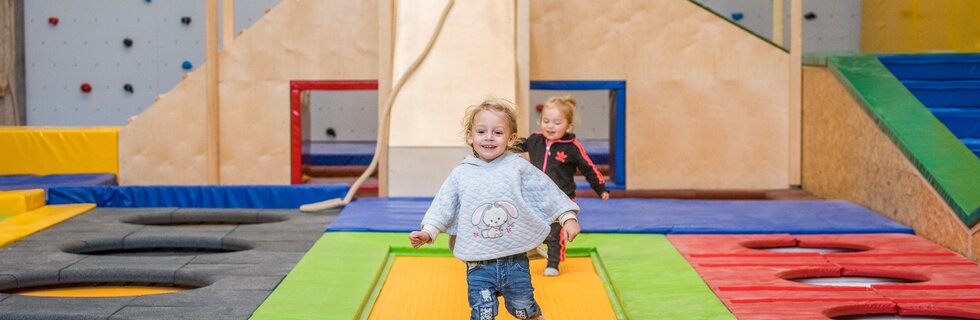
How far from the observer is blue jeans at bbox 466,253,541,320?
407 centimetres

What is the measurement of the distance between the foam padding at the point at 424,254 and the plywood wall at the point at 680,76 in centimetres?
287

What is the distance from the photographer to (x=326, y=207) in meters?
7.45

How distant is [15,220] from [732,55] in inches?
210

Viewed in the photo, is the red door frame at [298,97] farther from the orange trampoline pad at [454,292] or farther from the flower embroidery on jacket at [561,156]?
the flower embroidery on jacket at [561,156]

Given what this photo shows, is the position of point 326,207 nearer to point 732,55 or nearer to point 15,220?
point 15,220

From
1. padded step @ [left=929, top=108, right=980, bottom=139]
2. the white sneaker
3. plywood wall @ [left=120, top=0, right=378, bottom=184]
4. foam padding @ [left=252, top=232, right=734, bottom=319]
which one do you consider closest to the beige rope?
plywood wall @ [left=120, top=0, right=378, bottom=184]

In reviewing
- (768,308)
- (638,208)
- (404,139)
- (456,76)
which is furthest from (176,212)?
(768,308)

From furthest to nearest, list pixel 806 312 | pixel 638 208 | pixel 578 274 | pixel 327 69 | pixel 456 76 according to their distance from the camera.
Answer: pixel 327 69 → pixel 456 76 → pixel 638 208 → pixel 578 274 → pixel 806 312

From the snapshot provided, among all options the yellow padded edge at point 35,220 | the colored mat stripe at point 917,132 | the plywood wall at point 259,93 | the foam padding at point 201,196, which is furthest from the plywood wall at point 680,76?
the yellow padded edge at point 35,220

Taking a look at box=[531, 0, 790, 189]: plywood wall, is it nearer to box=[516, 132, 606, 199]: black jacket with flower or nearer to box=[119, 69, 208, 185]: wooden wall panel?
box=[119, 69, 208, 185]: wooden wall panel

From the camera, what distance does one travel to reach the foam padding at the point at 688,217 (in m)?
6.52

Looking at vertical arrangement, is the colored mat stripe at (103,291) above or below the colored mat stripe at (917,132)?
below

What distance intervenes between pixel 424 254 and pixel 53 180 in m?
3.97

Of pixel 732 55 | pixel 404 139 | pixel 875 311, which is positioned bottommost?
pixel 875 311
